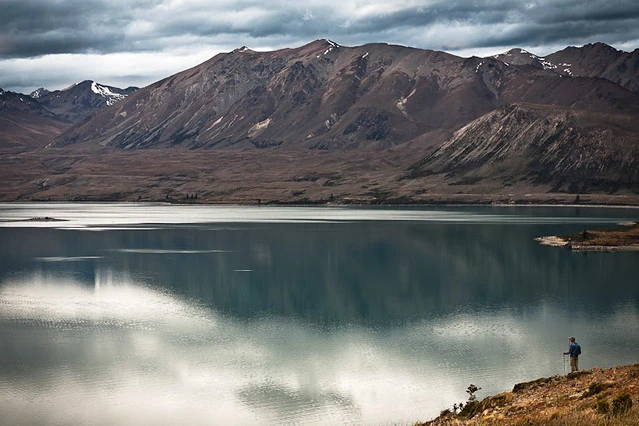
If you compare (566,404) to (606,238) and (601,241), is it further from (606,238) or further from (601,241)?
(606,238)

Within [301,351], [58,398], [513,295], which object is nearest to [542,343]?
[301,351]

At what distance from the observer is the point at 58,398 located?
154 feet

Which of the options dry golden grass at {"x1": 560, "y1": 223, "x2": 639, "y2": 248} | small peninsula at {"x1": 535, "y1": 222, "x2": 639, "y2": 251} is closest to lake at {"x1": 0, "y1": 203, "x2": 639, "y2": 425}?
small peninsula at {"x1": 535, "y1": 222, "x2": 639, "y2": 251}

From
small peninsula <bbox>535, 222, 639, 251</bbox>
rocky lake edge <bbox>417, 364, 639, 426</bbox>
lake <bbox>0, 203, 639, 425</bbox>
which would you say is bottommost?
small peninsula <bbox>535, 222, 639, 251</bbox>

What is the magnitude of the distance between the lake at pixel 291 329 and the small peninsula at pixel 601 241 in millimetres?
5001

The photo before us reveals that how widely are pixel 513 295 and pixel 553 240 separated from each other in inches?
2508

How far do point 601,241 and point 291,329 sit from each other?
3497 inches

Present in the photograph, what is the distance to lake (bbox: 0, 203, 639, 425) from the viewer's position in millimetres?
46812

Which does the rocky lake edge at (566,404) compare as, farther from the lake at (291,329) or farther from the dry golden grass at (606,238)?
the dry golden grass at (606,238)

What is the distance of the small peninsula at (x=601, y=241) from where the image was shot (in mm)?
137125

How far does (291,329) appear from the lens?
69.4 meters

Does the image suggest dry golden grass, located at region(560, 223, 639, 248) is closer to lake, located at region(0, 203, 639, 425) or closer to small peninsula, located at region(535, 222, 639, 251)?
small peninsula, located at region(535, 222, 639, 251)

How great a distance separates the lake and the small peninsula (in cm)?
500

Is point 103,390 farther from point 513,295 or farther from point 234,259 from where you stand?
point 234,259
